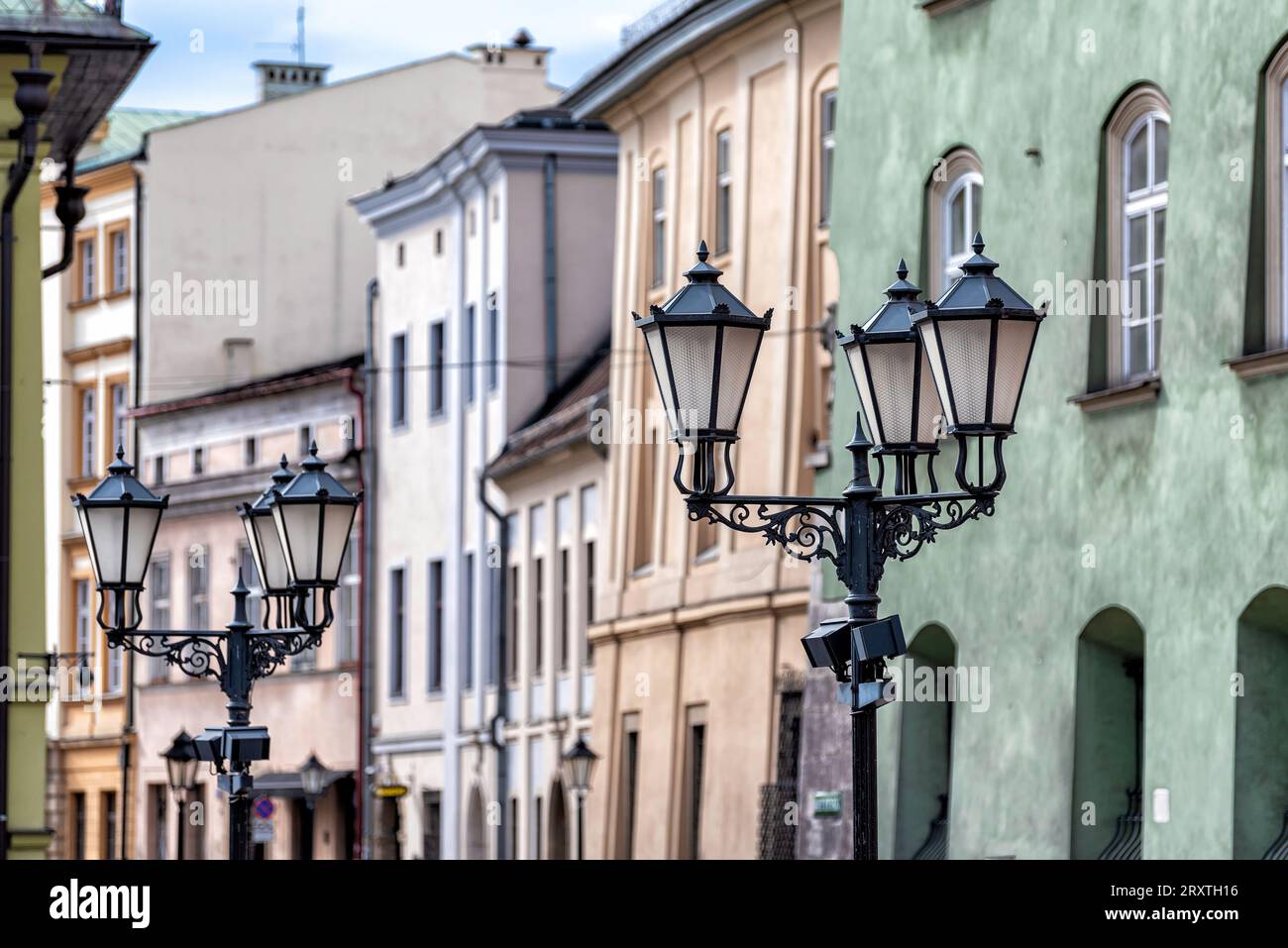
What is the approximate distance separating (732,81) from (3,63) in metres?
11.0

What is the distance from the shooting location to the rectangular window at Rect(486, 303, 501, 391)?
43719 millimetres

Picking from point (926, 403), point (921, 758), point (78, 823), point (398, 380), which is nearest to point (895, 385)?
point (926, 403)

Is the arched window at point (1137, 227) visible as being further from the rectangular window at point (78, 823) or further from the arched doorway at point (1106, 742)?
the rectangular window at point (78, 823)

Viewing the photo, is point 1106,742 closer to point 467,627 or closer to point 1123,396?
point 1123,396

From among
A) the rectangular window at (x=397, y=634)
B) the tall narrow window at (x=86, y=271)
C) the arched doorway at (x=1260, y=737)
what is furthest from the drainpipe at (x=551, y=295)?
the arched doorway at (x=1260, y=737)

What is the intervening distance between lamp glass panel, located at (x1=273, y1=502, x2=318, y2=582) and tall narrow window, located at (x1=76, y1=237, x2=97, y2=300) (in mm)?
39292

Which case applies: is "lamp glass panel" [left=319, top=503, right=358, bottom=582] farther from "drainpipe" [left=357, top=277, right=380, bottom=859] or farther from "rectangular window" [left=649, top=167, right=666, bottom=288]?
"drainpipe" [left=357, top=277, right=380, bottom=859]

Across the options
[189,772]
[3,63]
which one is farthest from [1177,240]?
[189,772]

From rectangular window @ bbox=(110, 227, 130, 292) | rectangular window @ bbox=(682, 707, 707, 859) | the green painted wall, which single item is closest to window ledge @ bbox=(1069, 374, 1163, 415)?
the green painted wall

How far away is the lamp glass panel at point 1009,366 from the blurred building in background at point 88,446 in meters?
42.3

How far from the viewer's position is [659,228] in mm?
35094

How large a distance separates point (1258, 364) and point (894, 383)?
6.30 meters

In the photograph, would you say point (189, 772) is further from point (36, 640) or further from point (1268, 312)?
point (1268, 312)

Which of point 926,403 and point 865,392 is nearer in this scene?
point 865,392
